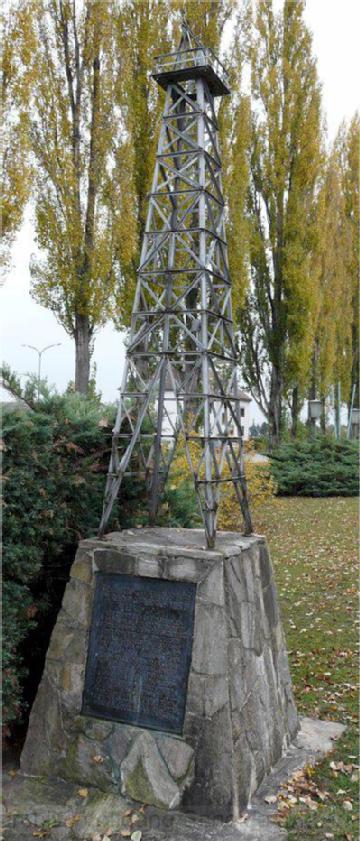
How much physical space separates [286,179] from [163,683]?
62.3ft

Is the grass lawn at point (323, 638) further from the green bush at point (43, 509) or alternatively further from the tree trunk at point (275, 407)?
the tree trunk at point (275, 407)

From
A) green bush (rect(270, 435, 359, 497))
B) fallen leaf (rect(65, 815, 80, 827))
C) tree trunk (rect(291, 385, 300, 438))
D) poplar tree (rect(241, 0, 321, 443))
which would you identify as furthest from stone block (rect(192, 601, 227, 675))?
tree trunk (rect(291, 385, 300, 438))

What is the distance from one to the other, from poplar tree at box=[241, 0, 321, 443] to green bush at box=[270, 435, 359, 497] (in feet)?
6.30

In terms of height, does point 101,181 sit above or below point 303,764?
above

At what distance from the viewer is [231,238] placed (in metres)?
15.4

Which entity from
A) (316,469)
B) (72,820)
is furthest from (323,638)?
(316,469)

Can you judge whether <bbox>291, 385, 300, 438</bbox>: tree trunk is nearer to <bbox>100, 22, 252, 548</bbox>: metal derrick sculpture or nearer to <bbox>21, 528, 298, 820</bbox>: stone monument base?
<bbox>100, 22, 252, 548</bbox>: metal derrick sculpture

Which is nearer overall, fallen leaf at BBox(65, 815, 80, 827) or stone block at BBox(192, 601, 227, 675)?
fallen leaf at BBox(65, 815, 80, 827)

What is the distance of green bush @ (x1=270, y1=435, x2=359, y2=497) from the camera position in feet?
58.4

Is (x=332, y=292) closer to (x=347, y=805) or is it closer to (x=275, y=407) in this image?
(x=275, y=407)

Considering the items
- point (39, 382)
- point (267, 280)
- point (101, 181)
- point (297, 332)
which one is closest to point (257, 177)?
point (267, 280)

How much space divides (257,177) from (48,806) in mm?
19607

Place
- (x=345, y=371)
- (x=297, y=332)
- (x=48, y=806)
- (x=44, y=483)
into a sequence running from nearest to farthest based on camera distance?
(x=48, y=806), (x=44, y=483), (x=297, y=332), (x=345, y=371)

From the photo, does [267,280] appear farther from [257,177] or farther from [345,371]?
[345,371]
